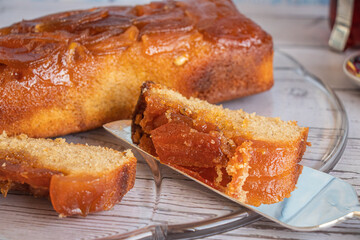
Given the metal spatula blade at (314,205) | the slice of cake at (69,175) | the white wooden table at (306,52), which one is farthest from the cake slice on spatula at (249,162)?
the slice of cake at (69,175)

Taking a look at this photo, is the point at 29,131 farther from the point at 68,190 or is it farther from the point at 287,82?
the point at 287,82

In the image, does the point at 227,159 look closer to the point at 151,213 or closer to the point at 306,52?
the point at 151,213

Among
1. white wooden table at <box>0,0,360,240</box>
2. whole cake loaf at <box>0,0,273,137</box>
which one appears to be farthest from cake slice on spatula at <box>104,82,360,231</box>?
whole cake loaf at <box>0,0,273,137</box>

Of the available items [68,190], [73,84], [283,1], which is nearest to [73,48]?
[73,84]

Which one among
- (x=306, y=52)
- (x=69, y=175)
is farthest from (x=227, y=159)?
(x=306, y=52)

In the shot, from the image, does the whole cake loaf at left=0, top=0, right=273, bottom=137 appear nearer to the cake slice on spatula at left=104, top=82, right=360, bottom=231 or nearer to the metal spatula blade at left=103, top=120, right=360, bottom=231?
the cake slice on spatula at left=104, top=82, right=360, bottom=231

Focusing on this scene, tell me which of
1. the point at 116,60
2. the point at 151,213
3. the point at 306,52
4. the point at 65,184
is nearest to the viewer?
the point at 65,184
